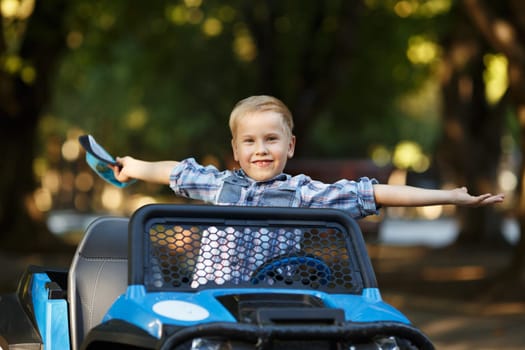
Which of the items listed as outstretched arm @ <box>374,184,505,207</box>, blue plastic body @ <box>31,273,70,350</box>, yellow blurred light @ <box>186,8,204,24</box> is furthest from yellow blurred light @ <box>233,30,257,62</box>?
outstretched arm @ <box>374,184,505,207</box>

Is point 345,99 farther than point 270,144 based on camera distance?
Yes

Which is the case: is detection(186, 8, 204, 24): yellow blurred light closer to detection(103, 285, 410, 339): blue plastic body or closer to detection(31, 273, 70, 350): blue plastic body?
detection(31, 273, 70, 350): blue plastic body

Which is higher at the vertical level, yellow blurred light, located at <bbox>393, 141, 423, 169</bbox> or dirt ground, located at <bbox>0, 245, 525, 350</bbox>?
yellow blurred light, located at <bbox>393, 141, 423, 169</bbox>

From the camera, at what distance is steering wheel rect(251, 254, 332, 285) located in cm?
377

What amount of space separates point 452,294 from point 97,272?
36.9ft

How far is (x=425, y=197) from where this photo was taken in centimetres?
405

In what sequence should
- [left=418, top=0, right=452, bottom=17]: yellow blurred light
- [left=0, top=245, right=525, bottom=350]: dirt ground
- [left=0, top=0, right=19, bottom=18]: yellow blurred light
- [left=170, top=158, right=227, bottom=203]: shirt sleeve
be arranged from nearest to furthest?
[left=170, top=158, right=227, bottom=203]: shirt sleeve < [left=0, top=245, right=525, bottom=350]: dirt ground < [left=0, top=0, right=19, bottom=18]: yellow blurred light < [left=418, top=0, right=452, bottom=17]: yellow blurred light

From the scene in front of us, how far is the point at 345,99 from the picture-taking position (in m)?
32.7

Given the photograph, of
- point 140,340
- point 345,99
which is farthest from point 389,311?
point 345,99

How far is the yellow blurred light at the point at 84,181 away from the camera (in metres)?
71.9

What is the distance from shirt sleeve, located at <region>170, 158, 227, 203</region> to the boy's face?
15 cm

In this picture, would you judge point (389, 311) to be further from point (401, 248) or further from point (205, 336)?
point (401, 248)

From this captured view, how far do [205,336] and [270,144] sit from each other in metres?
1.13

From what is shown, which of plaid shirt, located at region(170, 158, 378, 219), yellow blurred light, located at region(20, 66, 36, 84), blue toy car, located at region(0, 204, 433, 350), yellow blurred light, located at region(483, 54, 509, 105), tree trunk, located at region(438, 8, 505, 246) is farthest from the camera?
yellow blurred light, located at region(483, 54, 509, 105)
